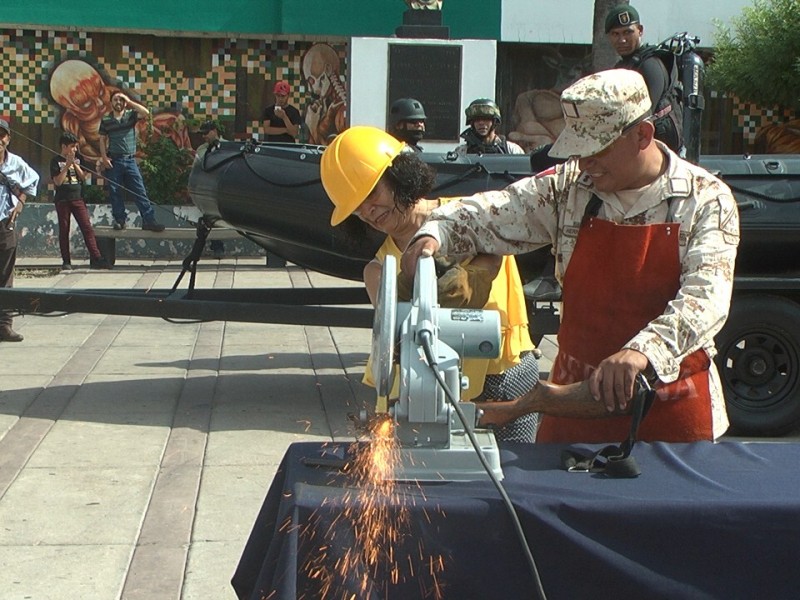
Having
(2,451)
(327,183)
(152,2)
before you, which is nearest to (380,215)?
(327,183)

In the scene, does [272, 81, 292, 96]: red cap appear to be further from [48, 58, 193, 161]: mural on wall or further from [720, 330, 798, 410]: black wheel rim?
[720, 330, 798, 410]: black wheel rim

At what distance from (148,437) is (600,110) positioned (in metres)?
4.04

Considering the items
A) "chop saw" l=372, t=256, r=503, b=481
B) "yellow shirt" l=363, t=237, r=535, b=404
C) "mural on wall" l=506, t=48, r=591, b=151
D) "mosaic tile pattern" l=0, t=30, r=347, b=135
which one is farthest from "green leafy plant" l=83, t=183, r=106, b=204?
"chop saw" l=372, t=256, r=503, b=481

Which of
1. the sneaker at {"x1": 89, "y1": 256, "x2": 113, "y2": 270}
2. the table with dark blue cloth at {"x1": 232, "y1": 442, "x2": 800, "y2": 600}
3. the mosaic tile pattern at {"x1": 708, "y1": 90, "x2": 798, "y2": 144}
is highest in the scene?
the mosaic tile pattern at {"x1": 708, "y1": 90, "x2": 798, "y2": 144}

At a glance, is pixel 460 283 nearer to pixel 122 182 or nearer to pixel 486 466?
pixel 486 466

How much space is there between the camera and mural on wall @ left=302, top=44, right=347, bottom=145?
54.9ft

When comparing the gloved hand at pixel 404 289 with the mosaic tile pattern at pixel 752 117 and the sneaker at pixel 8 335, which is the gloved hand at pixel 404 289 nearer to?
the sneaker at pixel 8 335

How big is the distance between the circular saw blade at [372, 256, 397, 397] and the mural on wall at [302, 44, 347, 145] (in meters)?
14.4

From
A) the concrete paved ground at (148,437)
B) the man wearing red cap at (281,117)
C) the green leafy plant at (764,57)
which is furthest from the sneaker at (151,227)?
the green leafy plant at (764,57)

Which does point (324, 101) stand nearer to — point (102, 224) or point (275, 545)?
point (102, 224)

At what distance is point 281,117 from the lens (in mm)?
16016

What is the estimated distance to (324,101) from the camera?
16.8 m

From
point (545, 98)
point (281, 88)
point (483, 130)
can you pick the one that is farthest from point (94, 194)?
point (483, 130)

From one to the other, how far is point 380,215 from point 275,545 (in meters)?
1.31
